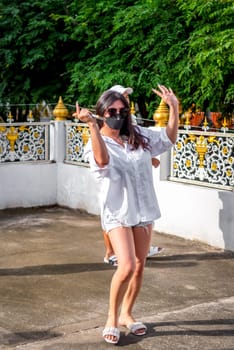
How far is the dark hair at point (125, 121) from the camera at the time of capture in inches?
205

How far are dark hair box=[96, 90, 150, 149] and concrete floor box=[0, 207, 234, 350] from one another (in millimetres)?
1416

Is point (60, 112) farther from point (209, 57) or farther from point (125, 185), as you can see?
point (125, 185)

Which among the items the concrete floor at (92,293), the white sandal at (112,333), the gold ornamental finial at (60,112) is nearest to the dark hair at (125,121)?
the white sandal at (112,333)

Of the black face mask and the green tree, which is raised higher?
the green tree

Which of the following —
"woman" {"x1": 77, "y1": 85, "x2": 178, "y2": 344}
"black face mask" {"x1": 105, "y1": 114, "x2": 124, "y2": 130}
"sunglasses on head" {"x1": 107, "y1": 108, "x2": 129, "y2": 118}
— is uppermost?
"sunglasses on head" {"x1": 107, "y1": 108, "x2": 129, "y2": 118}

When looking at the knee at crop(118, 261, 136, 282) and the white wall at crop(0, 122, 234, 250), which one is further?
the white wall at crop(0, 122, 234, 250)

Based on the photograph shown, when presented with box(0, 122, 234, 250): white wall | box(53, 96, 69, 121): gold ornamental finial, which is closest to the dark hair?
box(0, 122, 234, 250): white wall

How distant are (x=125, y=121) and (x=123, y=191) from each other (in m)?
0.51

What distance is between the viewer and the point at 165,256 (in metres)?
7.91

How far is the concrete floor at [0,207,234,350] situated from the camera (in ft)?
17.4

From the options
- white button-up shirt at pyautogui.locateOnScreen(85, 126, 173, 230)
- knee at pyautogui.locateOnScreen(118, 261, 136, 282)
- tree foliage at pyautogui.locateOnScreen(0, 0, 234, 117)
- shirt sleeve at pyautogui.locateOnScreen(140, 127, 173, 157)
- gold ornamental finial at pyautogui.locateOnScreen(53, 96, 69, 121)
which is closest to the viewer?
knee at pyautogui.locateOnScreen(118, 261, 136, 282)

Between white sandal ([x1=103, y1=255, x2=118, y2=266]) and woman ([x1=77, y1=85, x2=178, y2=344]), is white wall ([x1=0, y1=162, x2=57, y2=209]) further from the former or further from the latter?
woman ([x1=77, y1=85, x2=178, y2=344])

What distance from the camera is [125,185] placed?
16.9 feet

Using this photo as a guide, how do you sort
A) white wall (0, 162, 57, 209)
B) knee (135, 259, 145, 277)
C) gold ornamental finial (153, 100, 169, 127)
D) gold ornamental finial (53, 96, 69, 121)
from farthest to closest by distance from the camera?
gold ornamental finial (53, 96, 69, 121) → white wall (0, 162, 57, 209) → gold ornamental finial (153, 100, 169, 127) → knee (135, 259, 145, 277)
